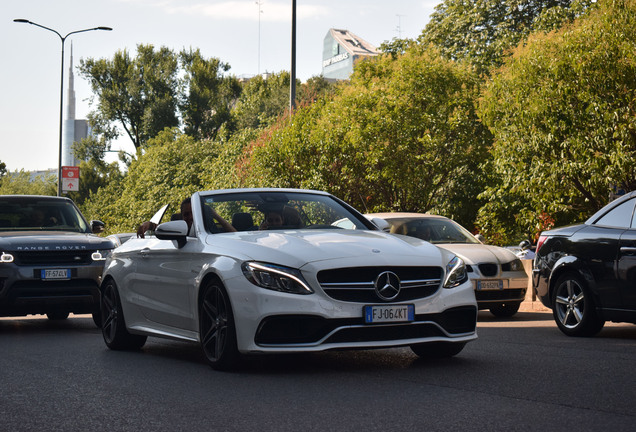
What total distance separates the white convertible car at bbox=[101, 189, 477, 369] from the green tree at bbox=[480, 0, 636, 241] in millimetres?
12073

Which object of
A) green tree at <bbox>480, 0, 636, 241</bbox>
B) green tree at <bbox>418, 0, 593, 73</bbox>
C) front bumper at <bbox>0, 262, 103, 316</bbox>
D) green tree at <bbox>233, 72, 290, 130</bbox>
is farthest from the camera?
green tree at <bbox>233, 72, 290, 130</bbox>

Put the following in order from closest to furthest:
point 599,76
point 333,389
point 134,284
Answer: point 333,389, point 134,284, point 599,76

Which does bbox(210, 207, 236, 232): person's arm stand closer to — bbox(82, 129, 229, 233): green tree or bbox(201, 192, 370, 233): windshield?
bbox(201, 192, 370, 233): windshield

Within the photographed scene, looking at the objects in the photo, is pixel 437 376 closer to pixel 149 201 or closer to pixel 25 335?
pixel 25 335

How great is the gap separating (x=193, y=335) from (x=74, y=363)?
131cm

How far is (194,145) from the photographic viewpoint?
211 feet

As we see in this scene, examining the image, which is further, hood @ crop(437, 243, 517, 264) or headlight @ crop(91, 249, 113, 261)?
hood @ crop(437, 243, 517, 264)

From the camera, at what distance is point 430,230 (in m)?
16.2

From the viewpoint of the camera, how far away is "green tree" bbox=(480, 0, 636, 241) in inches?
786

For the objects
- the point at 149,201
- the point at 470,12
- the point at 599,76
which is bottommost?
the point at 149,201

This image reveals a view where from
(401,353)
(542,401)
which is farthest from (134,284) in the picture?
(542,401)

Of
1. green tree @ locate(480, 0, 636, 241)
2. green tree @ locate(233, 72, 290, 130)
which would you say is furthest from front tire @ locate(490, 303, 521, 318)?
green tree @ locate(233, 72, 290, 130)

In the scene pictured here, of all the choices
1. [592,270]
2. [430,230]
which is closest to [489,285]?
[430,230]

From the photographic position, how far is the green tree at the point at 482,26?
3997cm
